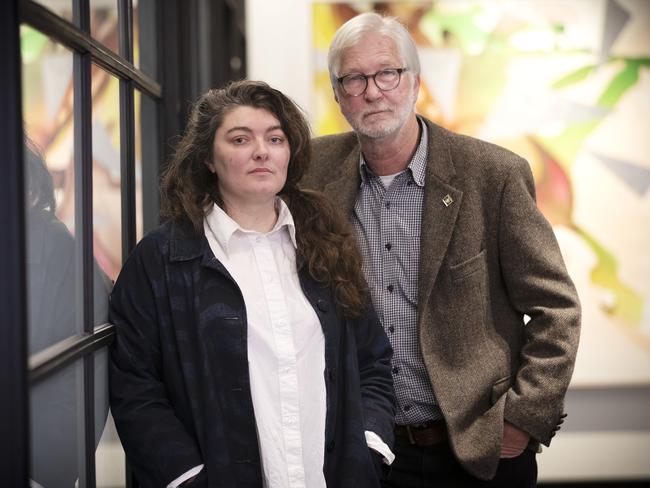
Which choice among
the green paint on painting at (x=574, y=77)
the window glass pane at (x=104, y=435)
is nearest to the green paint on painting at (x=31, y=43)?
the window glass pane at (x=104, y=435)

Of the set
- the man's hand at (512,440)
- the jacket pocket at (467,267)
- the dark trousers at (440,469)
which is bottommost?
the dark trousers at (440,469)

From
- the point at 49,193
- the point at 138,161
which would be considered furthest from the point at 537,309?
the point at 49,193

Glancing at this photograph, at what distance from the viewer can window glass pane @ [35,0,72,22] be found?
3.81 feet

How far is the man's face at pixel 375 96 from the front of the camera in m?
1.84

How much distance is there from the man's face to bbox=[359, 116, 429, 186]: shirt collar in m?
0.10

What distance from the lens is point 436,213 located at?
186 centimetres

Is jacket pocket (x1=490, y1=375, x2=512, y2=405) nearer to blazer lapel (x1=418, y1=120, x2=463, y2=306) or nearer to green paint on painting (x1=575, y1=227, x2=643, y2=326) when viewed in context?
blazer lapel (x1=418, y1=120, x2=463, y2=306)

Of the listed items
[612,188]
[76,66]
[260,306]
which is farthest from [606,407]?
[76,66]

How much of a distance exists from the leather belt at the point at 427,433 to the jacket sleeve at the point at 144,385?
648 millimetres

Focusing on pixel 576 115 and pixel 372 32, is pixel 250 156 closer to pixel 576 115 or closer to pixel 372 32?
pixel 372 32

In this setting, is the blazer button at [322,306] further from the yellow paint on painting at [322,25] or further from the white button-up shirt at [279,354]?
the yellow paint on painting at [322,25]

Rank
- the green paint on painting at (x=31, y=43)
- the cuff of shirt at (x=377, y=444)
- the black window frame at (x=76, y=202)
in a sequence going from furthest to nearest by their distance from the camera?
the cuff of shirt at (x=377, y=444)
the green paint on painting at (x=31, y=43)
the black window frame at (x=76, y=202)

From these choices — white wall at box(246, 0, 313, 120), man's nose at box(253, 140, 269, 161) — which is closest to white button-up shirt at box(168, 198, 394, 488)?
man's nose at box(253, 140, 269, 161)

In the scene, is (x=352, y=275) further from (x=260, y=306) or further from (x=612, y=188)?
(x=612, y=188)
